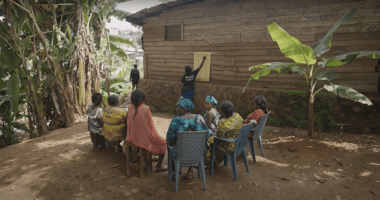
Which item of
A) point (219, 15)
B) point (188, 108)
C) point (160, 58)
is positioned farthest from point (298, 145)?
point (160, 58)

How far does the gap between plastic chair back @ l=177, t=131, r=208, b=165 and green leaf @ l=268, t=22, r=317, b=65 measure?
8.46 feet

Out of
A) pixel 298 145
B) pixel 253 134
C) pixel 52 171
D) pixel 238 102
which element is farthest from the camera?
pixel 238 102

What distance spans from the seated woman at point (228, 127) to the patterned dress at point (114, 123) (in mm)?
1933

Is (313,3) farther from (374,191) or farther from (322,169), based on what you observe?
(374,191)

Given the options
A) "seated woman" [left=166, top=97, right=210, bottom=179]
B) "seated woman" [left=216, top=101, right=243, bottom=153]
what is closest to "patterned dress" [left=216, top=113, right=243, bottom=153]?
"seated woman" [left=216, top=101, right=243, bottom=153]

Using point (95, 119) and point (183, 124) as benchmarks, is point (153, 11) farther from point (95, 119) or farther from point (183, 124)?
point (183, 124)

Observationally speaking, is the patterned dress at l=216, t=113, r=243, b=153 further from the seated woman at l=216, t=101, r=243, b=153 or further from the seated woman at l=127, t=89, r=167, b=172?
the seated woman at l=127, t=89, r=167, b=172

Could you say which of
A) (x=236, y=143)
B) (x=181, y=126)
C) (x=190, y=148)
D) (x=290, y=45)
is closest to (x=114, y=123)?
(x=181, y=126)

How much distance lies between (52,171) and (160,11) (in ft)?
28.4

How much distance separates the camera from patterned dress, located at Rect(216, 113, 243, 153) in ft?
13.2

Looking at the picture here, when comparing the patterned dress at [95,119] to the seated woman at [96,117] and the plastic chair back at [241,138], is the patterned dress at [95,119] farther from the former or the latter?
the plastic chair back at [241,138]

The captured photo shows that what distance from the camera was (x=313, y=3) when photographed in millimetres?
7398

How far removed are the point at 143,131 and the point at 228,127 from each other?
149 cm

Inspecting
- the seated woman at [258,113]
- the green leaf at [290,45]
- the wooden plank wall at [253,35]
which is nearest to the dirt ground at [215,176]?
the seated woman at [258,113]
